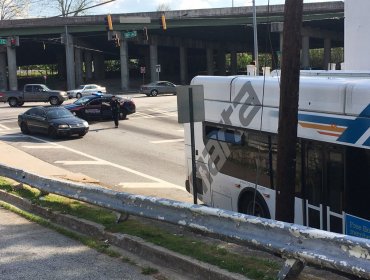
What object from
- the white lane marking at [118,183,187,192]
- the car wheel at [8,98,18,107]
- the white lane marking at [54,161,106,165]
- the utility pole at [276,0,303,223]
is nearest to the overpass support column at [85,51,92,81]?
the car wheel at [8,98,18,107]

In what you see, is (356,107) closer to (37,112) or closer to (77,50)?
(37,112)

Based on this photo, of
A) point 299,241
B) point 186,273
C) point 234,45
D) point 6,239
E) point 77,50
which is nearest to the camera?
Answer: point 299,241

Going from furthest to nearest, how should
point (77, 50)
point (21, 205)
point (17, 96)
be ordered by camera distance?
point (77, 50) → point (17, 96) → point (21, 205)

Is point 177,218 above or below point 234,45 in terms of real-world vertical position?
below

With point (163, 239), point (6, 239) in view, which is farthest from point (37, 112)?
point (163, 239)

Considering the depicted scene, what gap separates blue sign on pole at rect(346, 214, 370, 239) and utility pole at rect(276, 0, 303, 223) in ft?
2.62

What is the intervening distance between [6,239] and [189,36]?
2749 inches

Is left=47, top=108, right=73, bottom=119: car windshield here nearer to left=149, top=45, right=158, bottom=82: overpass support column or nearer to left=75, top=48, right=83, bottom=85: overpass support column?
left=75, top=48, right=83, bottom=85: overpass support column

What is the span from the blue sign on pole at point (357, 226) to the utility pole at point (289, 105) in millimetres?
799

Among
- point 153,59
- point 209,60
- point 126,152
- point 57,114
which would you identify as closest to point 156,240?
point 126,152

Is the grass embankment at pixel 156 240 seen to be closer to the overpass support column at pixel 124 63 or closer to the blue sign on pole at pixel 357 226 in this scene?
the blue sign on pole at pixel 357 226

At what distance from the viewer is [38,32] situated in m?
62.2

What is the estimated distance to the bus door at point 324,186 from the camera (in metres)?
6.88

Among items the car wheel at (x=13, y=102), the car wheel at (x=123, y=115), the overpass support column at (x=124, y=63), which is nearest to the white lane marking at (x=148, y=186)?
the car wheel at (x=123, y=115)
